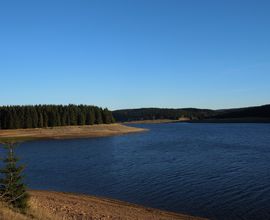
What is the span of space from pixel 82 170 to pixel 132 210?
2066cm

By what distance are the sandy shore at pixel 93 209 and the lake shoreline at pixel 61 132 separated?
70.7 m

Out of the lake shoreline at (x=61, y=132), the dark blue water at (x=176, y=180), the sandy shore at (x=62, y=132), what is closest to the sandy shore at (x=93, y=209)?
the dark blue water at (x=176, y=180)

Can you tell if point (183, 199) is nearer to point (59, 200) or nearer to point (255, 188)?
point (255, 188)

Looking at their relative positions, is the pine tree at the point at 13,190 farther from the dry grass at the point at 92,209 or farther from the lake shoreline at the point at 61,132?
the lake shoreline at the point at 61,132

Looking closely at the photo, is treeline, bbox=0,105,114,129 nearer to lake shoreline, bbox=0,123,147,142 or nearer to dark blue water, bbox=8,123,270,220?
lake shoreline, bbox=0,123,147,142

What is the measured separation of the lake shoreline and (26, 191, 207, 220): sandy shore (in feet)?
232

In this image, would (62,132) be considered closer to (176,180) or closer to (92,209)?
(176,180)

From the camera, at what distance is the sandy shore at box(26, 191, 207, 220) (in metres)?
22.1

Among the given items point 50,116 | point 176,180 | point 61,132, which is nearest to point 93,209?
point 176,180

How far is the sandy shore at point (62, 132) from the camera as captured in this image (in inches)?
3983

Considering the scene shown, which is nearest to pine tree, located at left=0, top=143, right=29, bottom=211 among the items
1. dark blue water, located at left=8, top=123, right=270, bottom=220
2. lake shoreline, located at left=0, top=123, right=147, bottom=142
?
dark blue water, located at left=8, top=123, right=270, bottom=220

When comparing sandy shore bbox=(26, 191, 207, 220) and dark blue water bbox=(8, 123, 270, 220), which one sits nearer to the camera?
sandy shore bbox=(26, 191, 207, 220)

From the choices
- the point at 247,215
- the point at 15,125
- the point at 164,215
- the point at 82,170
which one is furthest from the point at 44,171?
the point at 15,125

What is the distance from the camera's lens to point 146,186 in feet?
108
